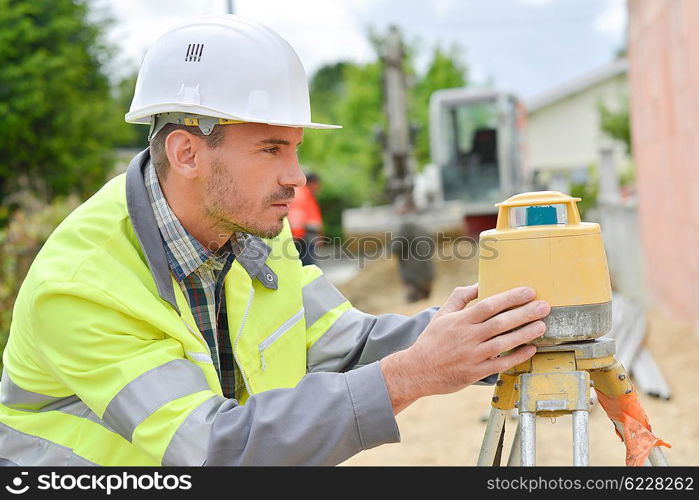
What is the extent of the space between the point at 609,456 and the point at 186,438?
351 centimetres

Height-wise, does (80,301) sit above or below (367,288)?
above

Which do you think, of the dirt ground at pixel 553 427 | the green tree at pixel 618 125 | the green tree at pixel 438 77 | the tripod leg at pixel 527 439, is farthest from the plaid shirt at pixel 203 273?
the green tree at pixel 438 77

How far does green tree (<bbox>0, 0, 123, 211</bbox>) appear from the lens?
57.4 ft

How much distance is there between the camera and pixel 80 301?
1757 mm

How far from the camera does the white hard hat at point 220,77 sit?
77.0 inches

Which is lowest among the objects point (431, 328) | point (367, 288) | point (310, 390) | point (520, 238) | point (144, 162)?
point (367, 288)

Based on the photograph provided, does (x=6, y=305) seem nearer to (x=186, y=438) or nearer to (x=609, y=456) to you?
(x=609, y=456)

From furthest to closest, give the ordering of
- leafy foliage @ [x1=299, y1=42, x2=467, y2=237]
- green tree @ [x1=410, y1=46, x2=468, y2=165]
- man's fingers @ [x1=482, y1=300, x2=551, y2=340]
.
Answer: green tree @ [x1=410, y1=46, x2=468, y2=165] < leafy foliage @ [x1=299, y1=42, x2=467, y2=237] < man's fingers @ [x1=482, y1=300, x2=551, y2=340]

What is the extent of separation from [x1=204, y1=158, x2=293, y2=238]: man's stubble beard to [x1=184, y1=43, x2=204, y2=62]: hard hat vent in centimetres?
26

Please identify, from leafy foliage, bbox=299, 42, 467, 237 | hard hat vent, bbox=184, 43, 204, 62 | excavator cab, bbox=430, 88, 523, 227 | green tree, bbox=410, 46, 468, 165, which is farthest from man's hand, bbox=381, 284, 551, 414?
green tree, bbox=410, 46, 468, 165

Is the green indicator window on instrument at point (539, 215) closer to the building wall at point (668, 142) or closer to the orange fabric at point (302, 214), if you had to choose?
the building wall at point (668, 142)

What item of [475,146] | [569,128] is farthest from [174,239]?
[569,128]

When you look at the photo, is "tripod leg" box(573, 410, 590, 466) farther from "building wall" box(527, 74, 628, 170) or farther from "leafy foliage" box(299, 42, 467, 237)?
"building wall" box(527, 74, 628, 170)
